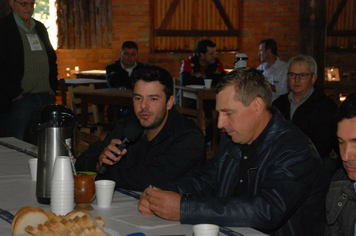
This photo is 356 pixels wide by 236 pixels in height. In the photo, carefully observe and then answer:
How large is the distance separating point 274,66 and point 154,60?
3.59 meters

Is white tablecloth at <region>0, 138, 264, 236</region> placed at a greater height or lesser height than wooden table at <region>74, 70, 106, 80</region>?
lesser

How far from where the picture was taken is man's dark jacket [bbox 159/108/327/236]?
1.95 meters

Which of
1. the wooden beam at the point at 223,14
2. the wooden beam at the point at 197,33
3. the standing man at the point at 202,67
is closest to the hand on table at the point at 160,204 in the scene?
the standing man at the point at 202,67

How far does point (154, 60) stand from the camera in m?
10.4

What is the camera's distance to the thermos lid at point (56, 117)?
2180 mm

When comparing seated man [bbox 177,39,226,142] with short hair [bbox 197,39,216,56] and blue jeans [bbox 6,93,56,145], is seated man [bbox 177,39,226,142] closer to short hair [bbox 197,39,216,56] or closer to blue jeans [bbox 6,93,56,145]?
short hair [bbox 197,39,216,56]

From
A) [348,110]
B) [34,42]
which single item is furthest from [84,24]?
[348,110]

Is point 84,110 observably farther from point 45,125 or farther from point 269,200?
point 269,200

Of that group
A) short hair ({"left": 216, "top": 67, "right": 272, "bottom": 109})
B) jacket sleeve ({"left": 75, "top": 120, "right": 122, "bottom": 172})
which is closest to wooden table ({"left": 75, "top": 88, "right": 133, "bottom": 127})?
jacket sleeve ({"left": 75, "top": 120, "right": 122, "bottom": 172})

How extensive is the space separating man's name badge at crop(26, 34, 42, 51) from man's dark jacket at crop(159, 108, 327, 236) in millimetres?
2658

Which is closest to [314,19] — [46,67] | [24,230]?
[46,67]

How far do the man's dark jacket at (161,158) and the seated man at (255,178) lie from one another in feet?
0.76

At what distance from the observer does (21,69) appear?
4586 millimetres

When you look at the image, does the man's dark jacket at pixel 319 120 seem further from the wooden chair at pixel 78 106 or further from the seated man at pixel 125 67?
the seated man at pixel 125 67
